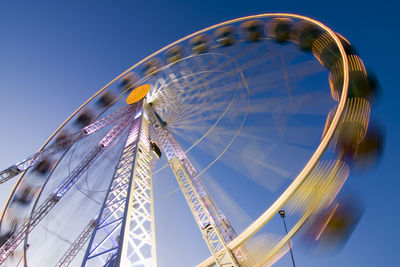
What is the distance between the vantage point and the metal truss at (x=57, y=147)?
7395mm

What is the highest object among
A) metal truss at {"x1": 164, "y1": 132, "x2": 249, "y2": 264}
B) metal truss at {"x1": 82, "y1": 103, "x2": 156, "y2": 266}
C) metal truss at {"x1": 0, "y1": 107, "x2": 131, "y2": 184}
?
metal truss at {"x1": 0, "y1": 107, "x2": 131, "y2": 184}

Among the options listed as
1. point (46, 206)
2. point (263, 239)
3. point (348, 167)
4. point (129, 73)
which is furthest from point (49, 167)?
→ point (348, 167)

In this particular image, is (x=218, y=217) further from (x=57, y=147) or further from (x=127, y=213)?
(x=57, y=147)

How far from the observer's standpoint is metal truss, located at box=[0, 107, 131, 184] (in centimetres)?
739

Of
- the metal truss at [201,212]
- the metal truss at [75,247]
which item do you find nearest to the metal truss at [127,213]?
the metal truss at [201,212]

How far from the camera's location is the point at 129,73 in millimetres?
12086

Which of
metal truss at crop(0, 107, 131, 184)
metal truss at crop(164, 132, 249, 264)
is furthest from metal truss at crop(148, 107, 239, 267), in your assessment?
metal truss at crop(0, 107, 131, 184)

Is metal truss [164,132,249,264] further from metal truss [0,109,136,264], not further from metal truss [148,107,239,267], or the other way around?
metal truss [0,109,136,264]

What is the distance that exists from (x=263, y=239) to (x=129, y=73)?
10.5 m

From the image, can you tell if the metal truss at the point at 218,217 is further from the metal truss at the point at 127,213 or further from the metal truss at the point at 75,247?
the metal truss at the point at 75,247

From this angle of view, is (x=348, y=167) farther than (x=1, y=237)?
→ No

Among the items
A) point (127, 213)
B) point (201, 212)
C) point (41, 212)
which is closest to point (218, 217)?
point (201, 212)

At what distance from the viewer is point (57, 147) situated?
8812mm

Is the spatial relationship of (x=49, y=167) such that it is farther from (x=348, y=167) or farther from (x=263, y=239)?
(x=348, y=167)
